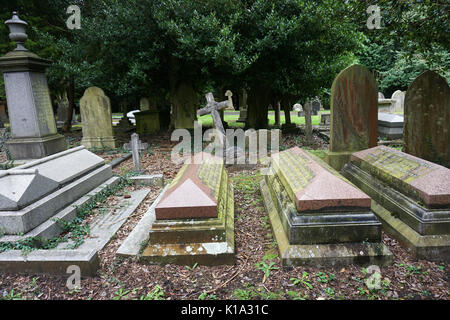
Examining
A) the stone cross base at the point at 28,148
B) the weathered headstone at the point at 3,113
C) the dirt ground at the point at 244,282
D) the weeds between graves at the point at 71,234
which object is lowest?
the dirt ground at the point at 244,282

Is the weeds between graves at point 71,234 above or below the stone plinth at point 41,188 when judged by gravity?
below

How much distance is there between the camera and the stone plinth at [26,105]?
6195 millimetres

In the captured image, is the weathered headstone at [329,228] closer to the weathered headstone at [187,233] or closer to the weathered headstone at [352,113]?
the weathered headstone at [187,233]

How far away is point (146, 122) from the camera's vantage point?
14.3 metres

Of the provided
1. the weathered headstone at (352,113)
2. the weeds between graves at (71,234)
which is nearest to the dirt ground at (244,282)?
the weeds between graves at (71,234)

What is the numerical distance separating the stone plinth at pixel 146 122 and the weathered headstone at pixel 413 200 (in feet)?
38.8

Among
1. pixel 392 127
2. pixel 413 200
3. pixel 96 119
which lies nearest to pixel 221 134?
pixel 413 200

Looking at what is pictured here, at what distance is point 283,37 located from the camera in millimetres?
8602

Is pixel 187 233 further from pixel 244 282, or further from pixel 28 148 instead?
pixel 28 148

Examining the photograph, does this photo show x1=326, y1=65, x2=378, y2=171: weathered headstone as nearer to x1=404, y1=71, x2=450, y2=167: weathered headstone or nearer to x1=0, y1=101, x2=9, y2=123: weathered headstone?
x1=404, y1=71, x2=450, y2=167: weathered headstone

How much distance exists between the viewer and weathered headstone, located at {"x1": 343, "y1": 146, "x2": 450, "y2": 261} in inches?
124

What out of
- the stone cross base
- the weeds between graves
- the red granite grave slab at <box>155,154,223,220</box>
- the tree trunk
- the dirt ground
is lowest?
the dirt ground

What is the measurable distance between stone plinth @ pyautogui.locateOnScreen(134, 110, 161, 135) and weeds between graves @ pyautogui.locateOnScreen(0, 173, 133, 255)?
9.13 metres

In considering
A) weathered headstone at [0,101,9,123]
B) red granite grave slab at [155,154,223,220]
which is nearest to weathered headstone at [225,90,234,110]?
red granite grave slab at [155,154,223,220]
